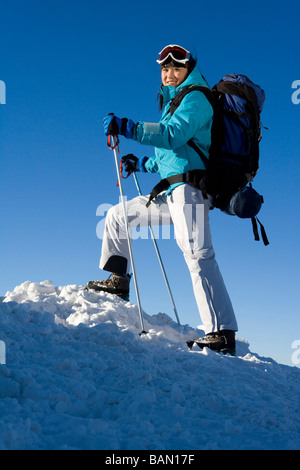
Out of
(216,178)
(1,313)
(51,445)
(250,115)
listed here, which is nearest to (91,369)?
(51,445)

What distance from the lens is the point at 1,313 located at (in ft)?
16.4

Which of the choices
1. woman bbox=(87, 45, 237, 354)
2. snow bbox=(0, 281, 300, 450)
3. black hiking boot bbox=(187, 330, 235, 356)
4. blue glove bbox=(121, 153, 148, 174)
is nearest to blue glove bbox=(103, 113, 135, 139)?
woman bbox=(87, 45, 237, 354)

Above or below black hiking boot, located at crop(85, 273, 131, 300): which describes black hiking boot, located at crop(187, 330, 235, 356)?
below

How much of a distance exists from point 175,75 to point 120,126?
137cm

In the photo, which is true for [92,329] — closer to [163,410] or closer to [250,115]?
[163,410]

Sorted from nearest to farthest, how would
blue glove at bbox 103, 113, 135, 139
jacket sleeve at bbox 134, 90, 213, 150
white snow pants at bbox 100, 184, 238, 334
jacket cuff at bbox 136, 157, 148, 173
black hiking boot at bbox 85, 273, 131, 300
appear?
jacket sleeve at bbox 134, 90, 213, 150 → blue glove at bbox 103, 113, 135, 139 → white snow pants at bbox 100, 184, 238, 334 → black hiking boot at bbox 85, 273, 131, 300 → jacket cuff at bbox 136, 157, 148, 173

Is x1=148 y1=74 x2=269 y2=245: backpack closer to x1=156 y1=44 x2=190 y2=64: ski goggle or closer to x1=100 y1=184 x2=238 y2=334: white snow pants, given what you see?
x1=100 y1=184 x2=238 y2=334: white snow pants

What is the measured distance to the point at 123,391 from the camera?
372 cm

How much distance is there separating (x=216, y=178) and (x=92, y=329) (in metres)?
2.53

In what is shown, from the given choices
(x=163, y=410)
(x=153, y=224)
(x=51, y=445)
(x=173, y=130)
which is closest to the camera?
(x=51, y=445)

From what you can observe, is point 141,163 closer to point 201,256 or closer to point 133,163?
point 133,163

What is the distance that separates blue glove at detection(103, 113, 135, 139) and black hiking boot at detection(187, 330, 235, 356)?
282 centimetres

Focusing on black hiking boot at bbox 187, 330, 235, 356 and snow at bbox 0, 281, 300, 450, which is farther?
black hiking boot at bbox 187, 330, 235, 356

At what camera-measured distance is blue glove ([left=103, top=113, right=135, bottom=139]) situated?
538cm
